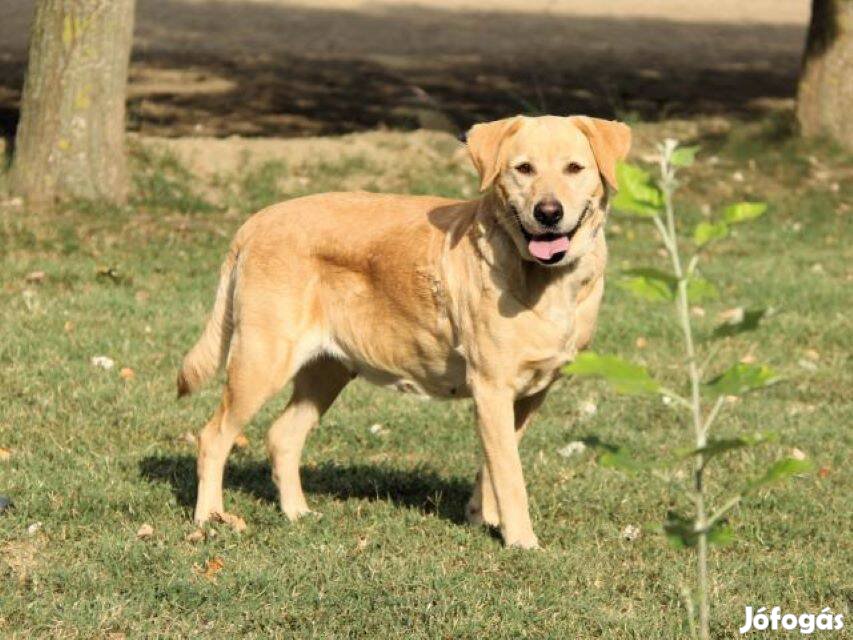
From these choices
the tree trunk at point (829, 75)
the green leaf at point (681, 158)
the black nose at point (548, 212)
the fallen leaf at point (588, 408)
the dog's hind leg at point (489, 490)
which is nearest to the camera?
the green leaf at point (681, 158)

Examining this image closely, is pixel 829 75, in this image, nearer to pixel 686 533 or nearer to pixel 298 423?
pixel 298 423

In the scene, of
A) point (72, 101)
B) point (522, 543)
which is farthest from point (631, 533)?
point (72, 101)

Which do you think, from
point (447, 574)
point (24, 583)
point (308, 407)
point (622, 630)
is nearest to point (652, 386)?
point (622, 630)

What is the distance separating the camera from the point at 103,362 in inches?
334

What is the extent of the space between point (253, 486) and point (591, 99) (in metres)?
14.1

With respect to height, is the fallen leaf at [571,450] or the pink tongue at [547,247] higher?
the pink tongue at [547,247]

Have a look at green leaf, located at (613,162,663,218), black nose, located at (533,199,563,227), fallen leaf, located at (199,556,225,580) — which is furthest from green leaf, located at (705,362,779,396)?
fallen leaf, located at (199,556,225,580)

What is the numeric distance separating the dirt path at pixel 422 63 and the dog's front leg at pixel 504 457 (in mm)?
9024

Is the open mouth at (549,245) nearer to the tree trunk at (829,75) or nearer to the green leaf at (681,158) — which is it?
the green leaf at (681,158)

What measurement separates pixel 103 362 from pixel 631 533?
12.0 ft

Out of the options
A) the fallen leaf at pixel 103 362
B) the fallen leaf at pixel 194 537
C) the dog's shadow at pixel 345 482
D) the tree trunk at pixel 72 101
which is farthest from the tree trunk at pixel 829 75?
the fallen leaf at pixel 194 537

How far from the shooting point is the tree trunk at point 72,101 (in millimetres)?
11461

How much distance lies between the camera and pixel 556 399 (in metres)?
8.35

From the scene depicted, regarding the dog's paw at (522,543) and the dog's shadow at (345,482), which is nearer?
the dog's paw at (522,543)
